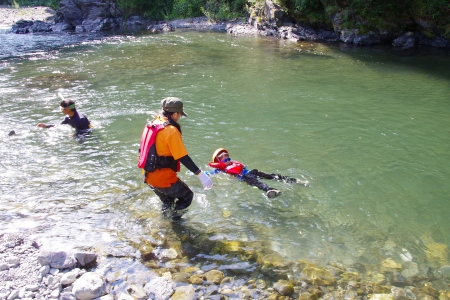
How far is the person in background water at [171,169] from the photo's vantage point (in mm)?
4711

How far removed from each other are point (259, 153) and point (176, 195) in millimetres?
3258

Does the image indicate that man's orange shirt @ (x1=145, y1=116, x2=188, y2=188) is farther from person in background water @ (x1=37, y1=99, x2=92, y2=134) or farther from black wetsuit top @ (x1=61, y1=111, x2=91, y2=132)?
black wetsuit top @ (x1=61, y1=111, x2=91, y2=132)

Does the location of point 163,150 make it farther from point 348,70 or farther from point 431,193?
point 348,70

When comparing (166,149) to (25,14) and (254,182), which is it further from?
(25,14)

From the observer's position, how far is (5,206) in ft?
19.9

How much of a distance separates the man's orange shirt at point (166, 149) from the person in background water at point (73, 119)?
4526 millimetres

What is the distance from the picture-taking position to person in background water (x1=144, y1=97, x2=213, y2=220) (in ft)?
15.5

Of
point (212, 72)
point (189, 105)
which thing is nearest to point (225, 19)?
point (212, 72)

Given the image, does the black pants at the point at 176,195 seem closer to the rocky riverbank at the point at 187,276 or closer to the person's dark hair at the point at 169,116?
the rocky riverbank at the point at 187,276

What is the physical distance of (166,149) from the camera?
4.92 m

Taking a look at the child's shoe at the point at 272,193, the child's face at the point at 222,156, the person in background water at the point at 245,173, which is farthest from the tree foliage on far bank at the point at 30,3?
the child's shoe at the point at 272,193

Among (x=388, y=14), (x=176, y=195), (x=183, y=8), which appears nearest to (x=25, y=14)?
(x=183, y=8)

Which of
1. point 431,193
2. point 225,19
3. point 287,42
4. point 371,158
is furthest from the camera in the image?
point 225,19

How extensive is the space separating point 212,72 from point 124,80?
3.78 m
